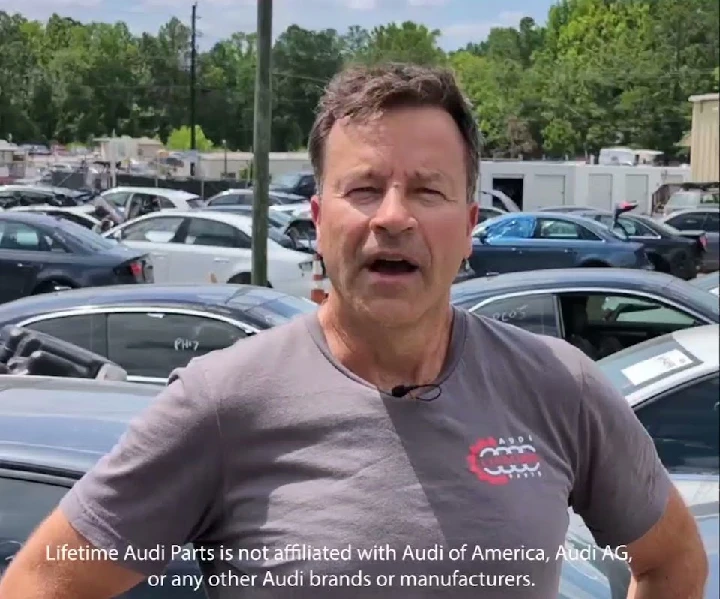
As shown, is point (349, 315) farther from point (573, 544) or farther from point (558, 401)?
point (573, 544)

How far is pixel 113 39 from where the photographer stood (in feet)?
19.4

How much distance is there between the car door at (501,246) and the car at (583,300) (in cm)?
856

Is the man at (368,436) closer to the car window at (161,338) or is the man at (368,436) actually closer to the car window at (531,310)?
the car window at (161,338)

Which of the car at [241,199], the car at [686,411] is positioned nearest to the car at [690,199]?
the car at [241,199]

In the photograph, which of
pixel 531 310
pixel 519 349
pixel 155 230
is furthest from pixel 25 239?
pixel 519 349

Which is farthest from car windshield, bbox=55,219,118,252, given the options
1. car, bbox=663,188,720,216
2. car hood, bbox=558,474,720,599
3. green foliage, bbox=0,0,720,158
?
car, bbox=663,188,720,216

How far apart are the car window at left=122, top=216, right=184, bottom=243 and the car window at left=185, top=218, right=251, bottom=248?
21 cm

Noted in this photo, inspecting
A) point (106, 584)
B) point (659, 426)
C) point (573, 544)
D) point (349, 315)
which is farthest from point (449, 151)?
point (659, 426)

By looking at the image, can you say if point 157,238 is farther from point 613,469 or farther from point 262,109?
point 613,469

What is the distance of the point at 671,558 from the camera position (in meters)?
1.77

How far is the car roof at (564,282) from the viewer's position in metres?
6.02

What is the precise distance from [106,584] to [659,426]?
278cm

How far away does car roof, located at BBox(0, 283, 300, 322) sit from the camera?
18.8 feet

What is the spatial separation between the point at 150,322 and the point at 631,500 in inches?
170
